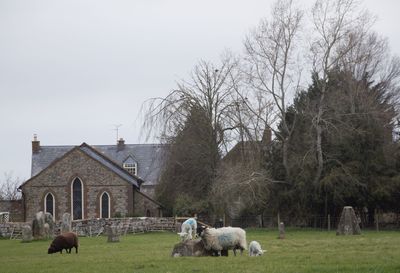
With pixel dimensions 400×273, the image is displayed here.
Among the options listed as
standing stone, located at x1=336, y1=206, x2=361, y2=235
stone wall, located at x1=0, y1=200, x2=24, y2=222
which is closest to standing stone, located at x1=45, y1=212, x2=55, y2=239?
standing stone, located at x1=336, y1=206, x2=361, y2=235

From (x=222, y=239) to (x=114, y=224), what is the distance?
99.8ft

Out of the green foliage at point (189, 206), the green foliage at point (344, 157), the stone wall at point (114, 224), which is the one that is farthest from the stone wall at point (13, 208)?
the green foliage at point (344, 157)

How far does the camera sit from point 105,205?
6750 cm

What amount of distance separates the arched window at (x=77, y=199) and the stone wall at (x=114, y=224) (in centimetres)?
1123

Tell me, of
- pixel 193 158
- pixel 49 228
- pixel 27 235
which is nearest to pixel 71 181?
pixel 193 158

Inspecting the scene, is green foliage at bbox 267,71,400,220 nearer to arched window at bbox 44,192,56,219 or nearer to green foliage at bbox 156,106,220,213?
green foliage at bbox 156,106,220,213

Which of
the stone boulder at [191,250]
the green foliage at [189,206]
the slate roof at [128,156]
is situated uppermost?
the slate roof at [128,156]

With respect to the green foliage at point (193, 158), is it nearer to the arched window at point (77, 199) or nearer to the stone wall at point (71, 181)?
the stone wall at point (71, 181)

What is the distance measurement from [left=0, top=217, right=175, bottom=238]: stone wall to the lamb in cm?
2971

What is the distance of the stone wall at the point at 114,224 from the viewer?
5531 centimetres

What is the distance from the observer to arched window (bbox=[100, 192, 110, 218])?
6725 cm

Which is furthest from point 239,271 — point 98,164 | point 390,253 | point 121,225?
point 98,164

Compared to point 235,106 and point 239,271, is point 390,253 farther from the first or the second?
point 235,106

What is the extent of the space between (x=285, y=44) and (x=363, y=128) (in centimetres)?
935
